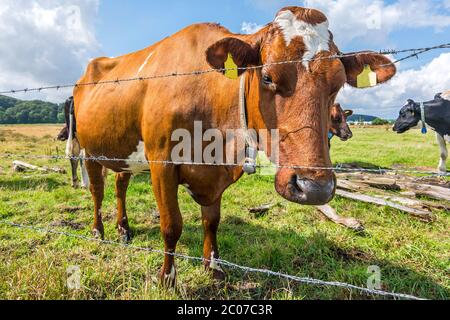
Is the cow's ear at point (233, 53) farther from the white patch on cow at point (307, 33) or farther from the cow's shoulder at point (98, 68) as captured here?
the cow's shoulder at point (98, 68)

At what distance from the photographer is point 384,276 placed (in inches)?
130

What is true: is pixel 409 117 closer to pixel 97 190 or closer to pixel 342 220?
pixel 342 220

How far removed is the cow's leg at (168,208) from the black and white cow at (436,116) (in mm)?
9240

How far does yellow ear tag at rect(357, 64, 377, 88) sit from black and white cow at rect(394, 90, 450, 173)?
8.40m

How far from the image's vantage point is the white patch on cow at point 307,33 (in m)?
2.18

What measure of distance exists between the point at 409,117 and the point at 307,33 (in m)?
10.3

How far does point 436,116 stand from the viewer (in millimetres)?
9961

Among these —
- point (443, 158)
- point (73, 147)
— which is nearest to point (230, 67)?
point (73, 147)

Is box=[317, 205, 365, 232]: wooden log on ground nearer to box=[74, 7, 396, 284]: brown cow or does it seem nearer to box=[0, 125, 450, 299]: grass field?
box=[0, 125, 450, 299]: grass field

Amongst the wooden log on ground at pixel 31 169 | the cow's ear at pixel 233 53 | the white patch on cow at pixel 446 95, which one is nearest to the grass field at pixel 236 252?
the cow's ear at pixel 233 53

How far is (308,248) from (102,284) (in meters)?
2.34

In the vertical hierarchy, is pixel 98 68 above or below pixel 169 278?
above

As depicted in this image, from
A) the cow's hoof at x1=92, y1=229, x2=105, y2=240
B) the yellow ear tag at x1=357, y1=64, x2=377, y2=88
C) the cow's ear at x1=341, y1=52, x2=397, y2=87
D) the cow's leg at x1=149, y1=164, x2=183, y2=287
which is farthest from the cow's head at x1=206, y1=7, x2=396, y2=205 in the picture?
A: the cow's hoof at x1=92, y1=229, x2=105, y2=240
